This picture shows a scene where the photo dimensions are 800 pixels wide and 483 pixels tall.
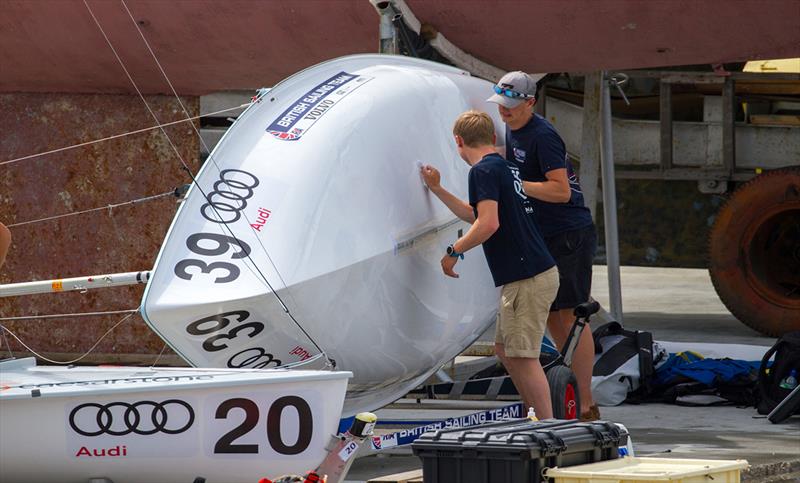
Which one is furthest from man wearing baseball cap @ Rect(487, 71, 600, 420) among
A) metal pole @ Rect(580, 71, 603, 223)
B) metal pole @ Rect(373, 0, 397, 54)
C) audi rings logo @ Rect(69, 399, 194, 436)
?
metal pole @ Rect(580, 71, 603, 223)

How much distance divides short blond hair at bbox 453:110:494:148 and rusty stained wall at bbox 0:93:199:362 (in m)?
4.43

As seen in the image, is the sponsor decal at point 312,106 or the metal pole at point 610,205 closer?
the sponsor decal at point 312,106

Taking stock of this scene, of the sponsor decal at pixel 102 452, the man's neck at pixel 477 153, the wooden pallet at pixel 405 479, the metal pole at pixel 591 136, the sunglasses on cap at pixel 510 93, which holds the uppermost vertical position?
the metal pole at pixel 591 136

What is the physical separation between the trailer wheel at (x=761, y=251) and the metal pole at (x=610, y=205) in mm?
1181

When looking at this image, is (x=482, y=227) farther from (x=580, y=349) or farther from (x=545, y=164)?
(x=580, y=349)

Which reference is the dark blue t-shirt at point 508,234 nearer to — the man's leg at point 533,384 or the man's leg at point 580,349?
the man's leg at point 533,384

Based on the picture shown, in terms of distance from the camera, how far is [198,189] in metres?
6.15

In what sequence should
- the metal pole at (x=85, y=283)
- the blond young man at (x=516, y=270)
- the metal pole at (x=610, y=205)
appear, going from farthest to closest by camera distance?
the metal pole at (x=610, y=205) → the blond young man at (x=516, y=270) → the metal pole at (x=85, y=283)

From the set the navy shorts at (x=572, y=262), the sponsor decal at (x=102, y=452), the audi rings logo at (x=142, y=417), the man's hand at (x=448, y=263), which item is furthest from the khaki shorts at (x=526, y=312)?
the sponsor decal at (x=102, y=452)

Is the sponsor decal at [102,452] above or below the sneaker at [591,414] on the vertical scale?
below

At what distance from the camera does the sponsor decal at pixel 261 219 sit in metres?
6.02

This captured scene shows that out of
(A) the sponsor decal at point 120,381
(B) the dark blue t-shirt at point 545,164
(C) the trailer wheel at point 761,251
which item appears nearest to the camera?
(A) the sponsor decal at point 120,381

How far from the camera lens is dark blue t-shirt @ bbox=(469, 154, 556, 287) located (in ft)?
20.7

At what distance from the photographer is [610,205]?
10484 millimetres
